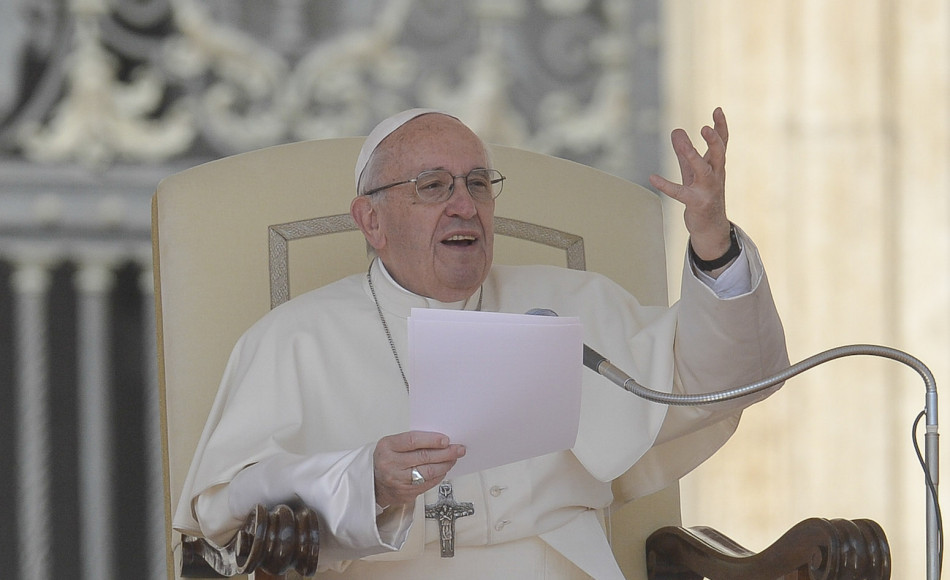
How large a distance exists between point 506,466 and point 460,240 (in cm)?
47

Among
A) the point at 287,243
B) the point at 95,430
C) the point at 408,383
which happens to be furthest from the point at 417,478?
the point at 95,430

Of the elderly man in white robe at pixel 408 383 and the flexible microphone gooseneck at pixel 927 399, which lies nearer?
the flexible microphone gooseneck at pixel 927 399

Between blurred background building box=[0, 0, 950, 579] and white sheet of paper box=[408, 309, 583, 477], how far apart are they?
1.95 meters

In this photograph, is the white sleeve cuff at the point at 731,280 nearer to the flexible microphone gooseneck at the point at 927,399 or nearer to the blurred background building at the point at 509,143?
the flexible microphone gooseneck at the point at 927,399

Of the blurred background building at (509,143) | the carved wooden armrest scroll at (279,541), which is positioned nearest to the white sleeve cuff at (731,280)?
the carved wooden armrest scroll at (279,541)

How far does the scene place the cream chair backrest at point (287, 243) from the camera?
2.64 meters

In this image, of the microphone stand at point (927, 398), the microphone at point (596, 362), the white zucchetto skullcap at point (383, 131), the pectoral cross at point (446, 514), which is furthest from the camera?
the white zucchetto skullcap at point (383, 131)

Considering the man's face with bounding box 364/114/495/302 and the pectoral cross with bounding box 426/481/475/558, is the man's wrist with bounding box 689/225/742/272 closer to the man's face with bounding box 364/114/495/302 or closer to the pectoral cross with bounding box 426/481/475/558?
the man's face with bounding box 364/114/495/302

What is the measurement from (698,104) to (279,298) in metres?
1.69

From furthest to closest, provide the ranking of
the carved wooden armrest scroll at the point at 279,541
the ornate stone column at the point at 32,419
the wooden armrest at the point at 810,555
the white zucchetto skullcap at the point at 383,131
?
1. the ornate stone column at the point at 32,419
2. the white zucchetto skullcap at the point at 383,131
3. the wooden armrest at the point at 810,555
4. the carved wooden armrest scroll at the point at 279,541

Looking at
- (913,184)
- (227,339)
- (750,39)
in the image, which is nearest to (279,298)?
(227,339)

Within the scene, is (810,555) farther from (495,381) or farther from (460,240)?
(460,240)

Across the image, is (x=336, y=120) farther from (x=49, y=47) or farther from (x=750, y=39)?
(x=750, y=39)

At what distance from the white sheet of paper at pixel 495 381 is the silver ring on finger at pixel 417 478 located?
0.05 metres
